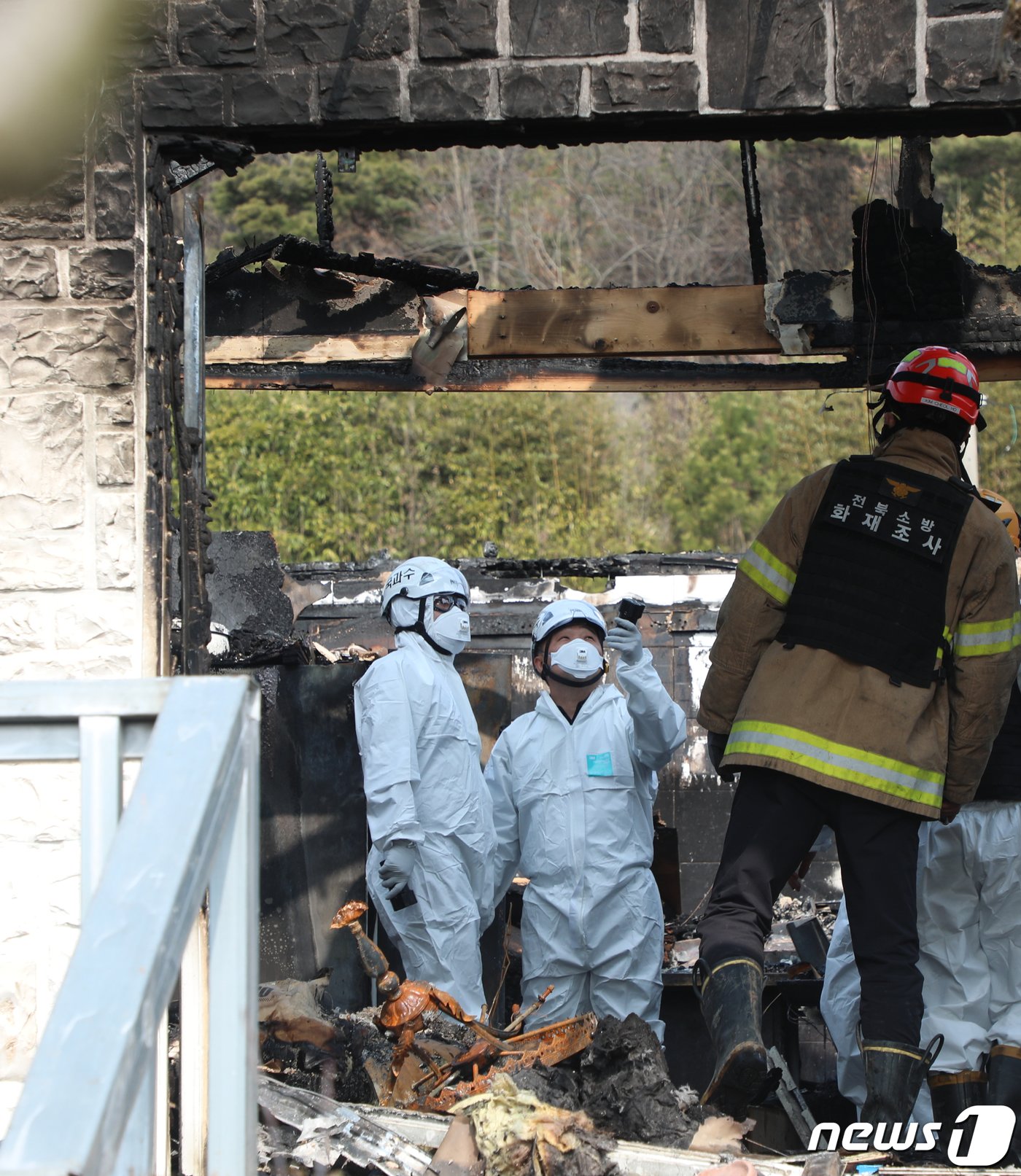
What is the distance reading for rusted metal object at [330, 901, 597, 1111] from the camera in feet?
14.4

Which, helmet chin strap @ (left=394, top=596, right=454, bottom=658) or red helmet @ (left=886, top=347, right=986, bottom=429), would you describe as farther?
helmet chin strap @ (left=394, top=596, right=454, bottom=658)

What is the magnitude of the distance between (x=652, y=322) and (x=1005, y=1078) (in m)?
3.09

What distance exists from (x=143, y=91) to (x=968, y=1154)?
3570mm

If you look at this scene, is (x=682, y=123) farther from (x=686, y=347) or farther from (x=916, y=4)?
(x=686, y=347)

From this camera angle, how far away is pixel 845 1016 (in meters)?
4.62

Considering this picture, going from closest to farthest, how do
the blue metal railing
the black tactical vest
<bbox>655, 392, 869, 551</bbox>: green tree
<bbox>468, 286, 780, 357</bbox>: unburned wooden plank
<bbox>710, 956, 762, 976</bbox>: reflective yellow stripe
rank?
the blue metal railing < <bbox>710, 956, 762, 976</bbox>: reflective yellow stripe < the black tactical vest < <bbox>468, 286, 780, 357</bbox>: unburned wooden plank < <bbox>655, 392, 869, 551</bbox>: green tree

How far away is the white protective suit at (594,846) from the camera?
5.39 metres

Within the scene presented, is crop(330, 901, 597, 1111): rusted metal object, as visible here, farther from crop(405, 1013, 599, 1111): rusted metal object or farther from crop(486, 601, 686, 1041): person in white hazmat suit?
crop(486, 601, 686, 1041): person in white hazmat suit

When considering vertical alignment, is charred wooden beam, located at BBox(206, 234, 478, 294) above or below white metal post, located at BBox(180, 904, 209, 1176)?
above

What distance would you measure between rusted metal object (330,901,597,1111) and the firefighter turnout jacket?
1204 mm

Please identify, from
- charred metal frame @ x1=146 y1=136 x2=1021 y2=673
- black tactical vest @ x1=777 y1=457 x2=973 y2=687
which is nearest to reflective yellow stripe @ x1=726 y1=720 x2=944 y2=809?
black tactical vest @ x1=777 y1=457 x2=973 y2=687

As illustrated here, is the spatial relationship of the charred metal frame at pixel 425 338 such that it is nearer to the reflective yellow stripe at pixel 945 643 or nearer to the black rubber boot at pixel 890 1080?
the reflective yellow stripe at pixel 945 643

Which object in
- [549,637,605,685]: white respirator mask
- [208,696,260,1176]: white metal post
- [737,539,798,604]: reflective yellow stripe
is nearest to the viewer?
[208,696,260,1176]: white metal post

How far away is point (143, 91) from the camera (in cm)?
377
